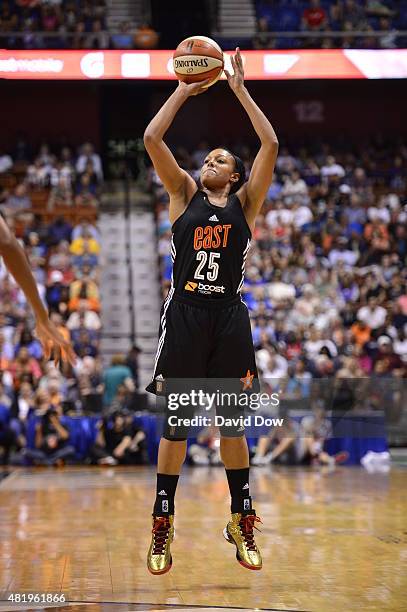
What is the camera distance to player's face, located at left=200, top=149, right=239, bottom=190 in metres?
5.59

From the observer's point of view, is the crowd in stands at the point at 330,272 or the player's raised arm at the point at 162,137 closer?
the player's raised arm at the point at 162,137

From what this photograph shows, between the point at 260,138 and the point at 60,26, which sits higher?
the point at 60,26

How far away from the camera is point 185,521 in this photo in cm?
799

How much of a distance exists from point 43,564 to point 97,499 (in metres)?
3.49

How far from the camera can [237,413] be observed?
559 cm

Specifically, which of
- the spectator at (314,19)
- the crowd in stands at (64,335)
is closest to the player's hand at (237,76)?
the crowd in stands at (64,335)

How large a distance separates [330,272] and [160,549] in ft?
36.2

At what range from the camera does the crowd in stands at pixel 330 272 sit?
43.8 ft

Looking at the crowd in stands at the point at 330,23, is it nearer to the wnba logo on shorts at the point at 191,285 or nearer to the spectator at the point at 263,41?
the spectator at the point at 263,41

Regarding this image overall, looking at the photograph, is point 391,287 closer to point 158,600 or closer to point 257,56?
point 257,56

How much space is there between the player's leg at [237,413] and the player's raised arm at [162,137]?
0.77 meters

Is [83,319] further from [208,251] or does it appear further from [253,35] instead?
[208,251]

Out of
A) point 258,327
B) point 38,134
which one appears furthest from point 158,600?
point 38,134

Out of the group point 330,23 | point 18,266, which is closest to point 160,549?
point 18,266
